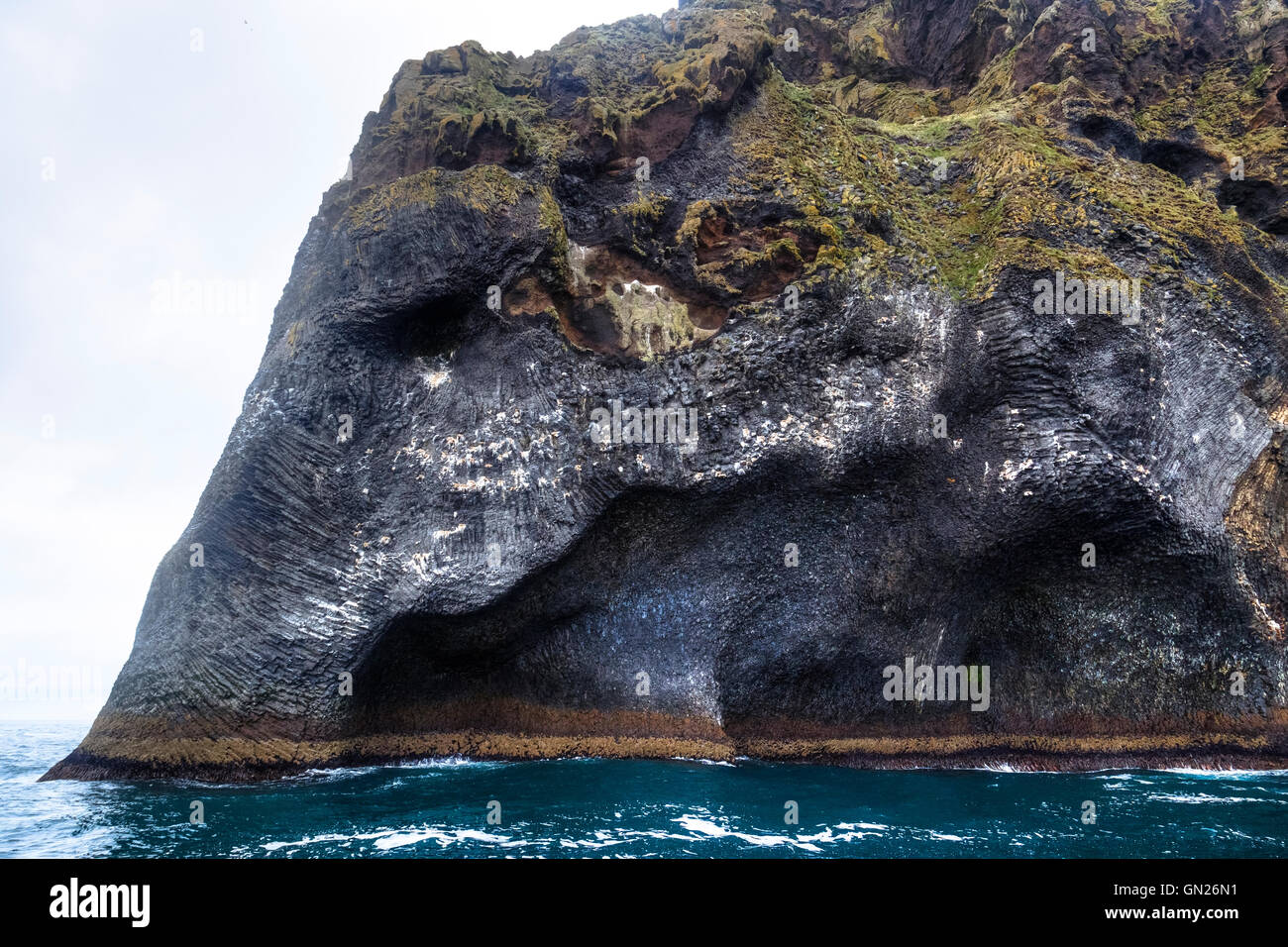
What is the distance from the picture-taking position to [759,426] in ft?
44.8

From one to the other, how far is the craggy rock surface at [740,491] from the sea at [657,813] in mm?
1032

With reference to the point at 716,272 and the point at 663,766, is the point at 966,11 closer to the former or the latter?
the point at 716,272

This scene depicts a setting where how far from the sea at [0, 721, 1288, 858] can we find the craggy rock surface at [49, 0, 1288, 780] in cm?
103

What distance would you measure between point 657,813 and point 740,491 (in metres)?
5.56

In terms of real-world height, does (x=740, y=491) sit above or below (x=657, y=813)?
above

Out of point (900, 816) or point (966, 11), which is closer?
point (900, 816)

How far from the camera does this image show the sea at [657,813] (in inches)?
351

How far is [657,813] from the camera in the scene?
10352 mm

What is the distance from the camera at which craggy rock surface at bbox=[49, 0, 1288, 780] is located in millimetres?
13250

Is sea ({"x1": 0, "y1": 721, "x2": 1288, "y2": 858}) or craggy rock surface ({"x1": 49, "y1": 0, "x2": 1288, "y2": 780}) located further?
craggy rock surface ({"x1": 49, "y1": 0, "x2": 1288, "y2": 780})
